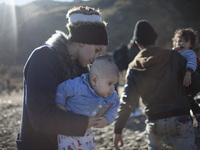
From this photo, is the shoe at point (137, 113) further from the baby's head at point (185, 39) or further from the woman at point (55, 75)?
the woman at point (55, 75)

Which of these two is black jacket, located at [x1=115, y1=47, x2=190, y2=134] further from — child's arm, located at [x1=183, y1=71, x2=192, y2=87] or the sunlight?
the sunlight

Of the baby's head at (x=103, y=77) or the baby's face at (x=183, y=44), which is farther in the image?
the baby's face at (x=183, y=44)

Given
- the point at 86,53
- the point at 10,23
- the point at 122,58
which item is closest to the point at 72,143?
the point at 86,53

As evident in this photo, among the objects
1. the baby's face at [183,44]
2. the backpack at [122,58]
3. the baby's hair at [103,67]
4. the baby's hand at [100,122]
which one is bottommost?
the baby's hand at [100,122]

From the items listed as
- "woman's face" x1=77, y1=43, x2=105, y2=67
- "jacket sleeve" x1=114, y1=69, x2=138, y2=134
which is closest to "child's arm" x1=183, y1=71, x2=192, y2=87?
"jacket sleeve" x1=114, y1=69, x2=138, y2=134

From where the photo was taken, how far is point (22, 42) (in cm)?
5088

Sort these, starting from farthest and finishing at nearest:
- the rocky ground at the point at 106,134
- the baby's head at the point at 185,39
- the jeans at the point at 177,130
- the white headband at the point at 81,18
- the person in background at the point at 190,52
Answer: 1. the rocky ground at the point at 106,134
2. the baby's head at the point at 185,39
3. the person in background at the point at 190,52
4. the jeans at the point at 177,130
5. the white headband at the point at 81,18

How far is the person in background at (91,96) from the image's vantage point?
1.69 m

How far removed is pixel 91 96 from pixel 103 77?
7.8 inches

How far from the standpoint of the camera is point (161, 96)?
7.89 ft

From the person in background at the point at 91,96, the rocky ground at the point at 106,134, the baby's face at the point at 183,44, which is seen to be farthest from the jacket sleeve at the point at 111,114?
the rocky ground at the point at 106,134

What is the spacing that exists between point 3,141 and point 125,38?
47314 millimetres

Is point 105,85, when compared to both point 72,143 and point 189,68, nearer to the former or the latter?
point 72,143

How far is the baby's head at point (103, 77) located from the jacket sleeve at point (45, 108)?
365mm
